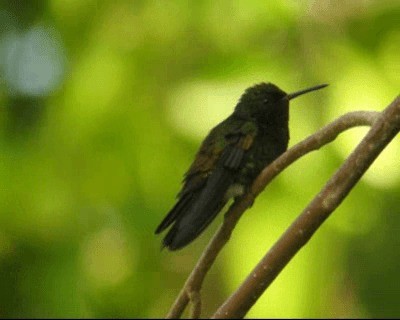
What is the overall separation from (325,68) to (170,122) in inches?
15.4

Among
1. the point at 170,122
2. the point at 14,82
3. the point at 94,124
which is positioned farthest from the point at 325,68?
the point at 14,82

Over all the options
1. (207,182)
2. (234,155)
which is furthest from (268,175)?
(234,155)

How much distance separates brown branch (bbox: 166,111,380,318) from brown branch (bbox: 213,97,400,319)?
0.28 ft

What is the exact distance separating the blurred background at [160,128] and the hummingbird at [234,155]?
63 mm

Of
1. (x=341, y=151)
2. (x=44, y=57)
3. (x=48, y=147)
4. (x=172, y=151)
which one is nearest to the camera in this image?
(x=341, y=151)

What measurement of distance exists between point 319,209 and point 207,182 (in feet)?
3.26

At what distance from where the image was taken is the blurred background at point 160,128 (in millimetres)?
2039

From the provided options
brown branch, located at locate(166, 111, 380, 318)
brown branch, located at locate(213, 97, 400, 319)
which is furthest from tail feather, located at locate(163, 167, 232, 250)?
brown branch, located at locate(213, 97, 400, 319)

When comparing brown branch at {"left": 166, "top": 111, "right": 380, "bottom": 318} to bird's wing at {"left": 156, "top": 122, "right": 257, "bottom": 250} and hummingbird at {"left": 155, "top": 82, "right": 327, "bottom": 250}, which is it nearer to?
bird's wing at {"left": 156, "top": 122, "right": 257, "bottom": 250}

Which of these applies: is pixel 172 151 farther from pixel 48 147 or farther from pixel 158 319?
pixel 158 319

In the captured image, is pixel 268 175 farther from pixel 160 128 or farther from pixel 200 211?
pixel 160 128

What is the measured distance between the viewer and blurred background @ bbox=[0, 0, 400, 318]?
2.04 metres

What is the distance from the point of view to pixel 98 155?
2195 millimetres

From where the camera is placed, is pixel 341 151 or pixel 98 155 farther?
pixel 98 155
